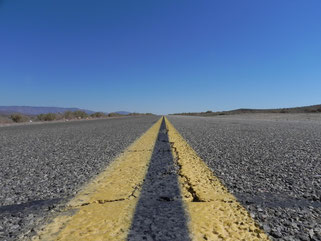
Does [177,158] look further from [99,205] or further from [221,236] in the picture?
[221,236]

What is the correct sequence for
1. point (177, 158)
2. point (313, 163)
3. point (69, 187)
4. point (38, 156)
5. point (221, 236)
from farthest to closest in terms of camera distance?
1. point (38, 156)
2. point (177, 158)
3. point (313, 163)
4. point (69, 187)
5. point (221, 236)

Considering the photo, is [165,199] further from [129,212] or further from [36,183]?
[36,183]

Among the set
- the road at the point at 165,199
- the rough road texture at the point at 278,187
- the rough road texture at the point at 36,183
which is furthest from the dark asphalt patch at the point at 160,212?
the rough road texture at the point at 36,183

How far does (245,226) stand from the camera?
823 mm

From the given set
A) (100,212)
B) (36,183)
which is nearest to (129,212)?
(100,212)

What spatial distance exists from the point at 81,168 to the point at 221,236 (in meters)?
1.37

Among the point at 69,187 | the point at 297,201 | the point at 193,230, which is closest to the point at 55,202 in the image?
the point at 69,187

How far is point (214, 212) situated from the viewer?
94 cm

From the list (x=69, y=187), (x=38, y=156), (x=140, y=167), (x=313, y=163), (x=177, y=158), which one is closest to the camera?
(x=69, y=187)

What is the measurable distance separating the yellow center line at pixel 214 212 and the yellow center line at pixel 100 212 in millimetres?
256

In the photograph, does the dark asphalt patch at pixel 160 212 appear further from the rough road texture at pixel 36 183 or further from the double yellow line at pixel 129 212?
the rough road texture at pixel 36 183

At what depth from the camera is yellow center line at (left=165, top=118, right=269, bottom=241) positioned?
77 centimetres

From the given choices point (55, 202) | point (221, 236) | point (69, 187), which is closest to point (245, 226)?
point (221, 236)

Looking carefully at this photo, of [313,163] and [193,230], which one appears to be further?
[313,163]
